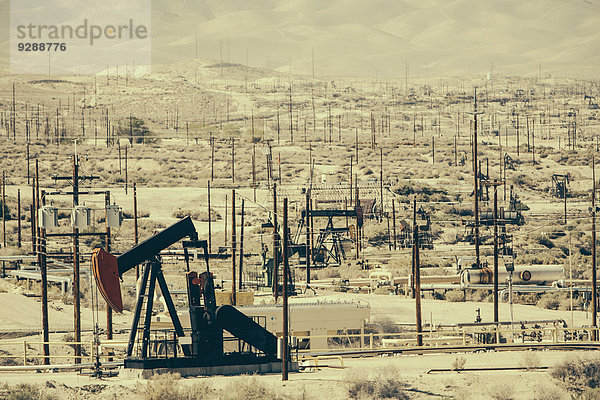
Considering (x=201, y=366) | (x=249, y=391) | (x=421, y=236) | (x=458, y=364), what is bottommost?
(x=458, y=364)

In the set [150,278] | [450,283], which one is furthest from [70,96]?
[150,278]

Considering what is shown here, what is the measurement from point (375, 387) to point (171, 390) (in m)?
5.35

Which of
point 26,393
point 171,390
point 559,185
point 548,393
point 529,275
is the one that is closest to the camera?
point 171,390

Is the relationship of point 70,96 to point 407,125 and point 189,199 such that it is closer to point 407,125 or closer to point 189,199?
point 407,125

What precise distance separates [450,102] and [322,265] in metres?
126

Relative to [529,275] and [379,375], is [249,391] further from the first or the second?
[529,275]

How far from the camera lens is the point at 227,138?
134 m

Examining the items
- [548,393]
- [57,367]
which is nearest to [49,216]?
[57,367]

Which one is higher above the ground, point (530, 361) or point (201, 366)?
point (201, 366)

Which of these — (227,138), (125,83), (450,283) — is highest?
(125,83)

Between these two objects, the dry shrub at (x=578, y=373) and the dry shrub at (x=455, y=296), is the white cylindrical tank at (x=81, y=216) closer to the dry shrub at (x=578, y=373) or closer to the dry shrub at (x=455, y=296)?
the dry shrub at (x=578, y=373)

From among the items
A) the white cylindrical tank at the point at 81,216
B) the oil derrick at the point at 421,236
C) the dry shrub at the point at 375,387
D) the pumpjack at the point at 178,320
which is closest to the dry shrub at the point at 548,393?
the dry shrub at the point at 375,387

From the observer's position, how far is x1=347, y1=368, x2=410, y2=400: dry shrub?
95.1 ft

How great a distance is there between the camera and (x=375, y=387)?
2931cm
